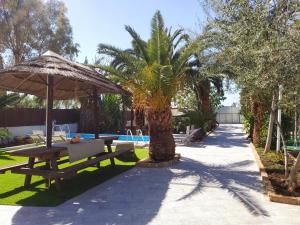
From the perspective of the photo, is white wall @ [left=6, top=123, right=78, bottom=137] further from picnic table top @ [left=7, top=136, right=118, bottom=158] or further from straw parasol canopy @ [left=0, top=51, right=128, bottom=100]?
picnic table top @ [left=7, top=136, right=118, bottom=158]

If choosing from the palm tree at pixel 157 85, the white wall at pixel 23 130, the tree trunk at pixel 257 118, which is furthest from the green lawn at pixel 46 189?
the white wall at pixel 23 130

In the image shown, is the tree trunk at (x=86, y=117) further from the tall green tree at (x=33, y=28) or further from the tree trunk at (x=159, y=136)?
the tree trunk at (x=159, y=136)

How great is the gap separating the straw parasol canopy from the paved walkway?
2778 millimetres

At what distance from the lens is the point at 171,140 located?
1288 cm

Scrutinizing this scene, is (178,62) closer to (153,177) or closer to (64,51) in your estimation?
(153,177)

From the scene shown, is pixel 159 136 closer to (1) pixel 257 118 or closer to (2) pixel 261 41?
(2) pixel 261 41

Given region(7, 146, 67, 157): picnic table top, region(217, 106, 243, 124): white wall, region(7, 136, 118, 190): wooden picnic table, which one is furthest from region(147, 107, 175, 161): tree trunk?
region(217, 106, 243, 124): white wall

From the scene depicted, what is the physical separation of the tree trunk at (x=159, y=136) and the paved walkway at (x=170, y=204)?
1.47 m

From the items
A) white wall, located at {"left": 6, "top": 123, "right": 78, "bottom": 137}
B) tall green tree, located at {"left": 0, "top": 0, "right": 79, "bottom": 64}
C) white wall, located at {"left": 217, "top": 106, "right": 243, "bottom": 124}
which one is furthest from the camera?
white wall, located at {"left": 217, "top": 106, "right": 243, "bottom": 124}

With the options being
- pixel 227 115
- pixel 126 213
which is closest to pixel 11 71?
pixel 126 213

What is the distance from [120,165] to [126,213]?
5.77 m

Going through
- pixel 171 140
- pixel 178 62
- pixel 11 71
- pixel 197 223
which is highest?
pixel 178 62

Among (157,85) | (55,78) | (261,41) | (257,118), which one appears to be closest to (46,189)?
(55,78)

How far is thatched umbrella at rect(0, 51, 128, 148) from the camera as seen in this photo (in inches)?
341
